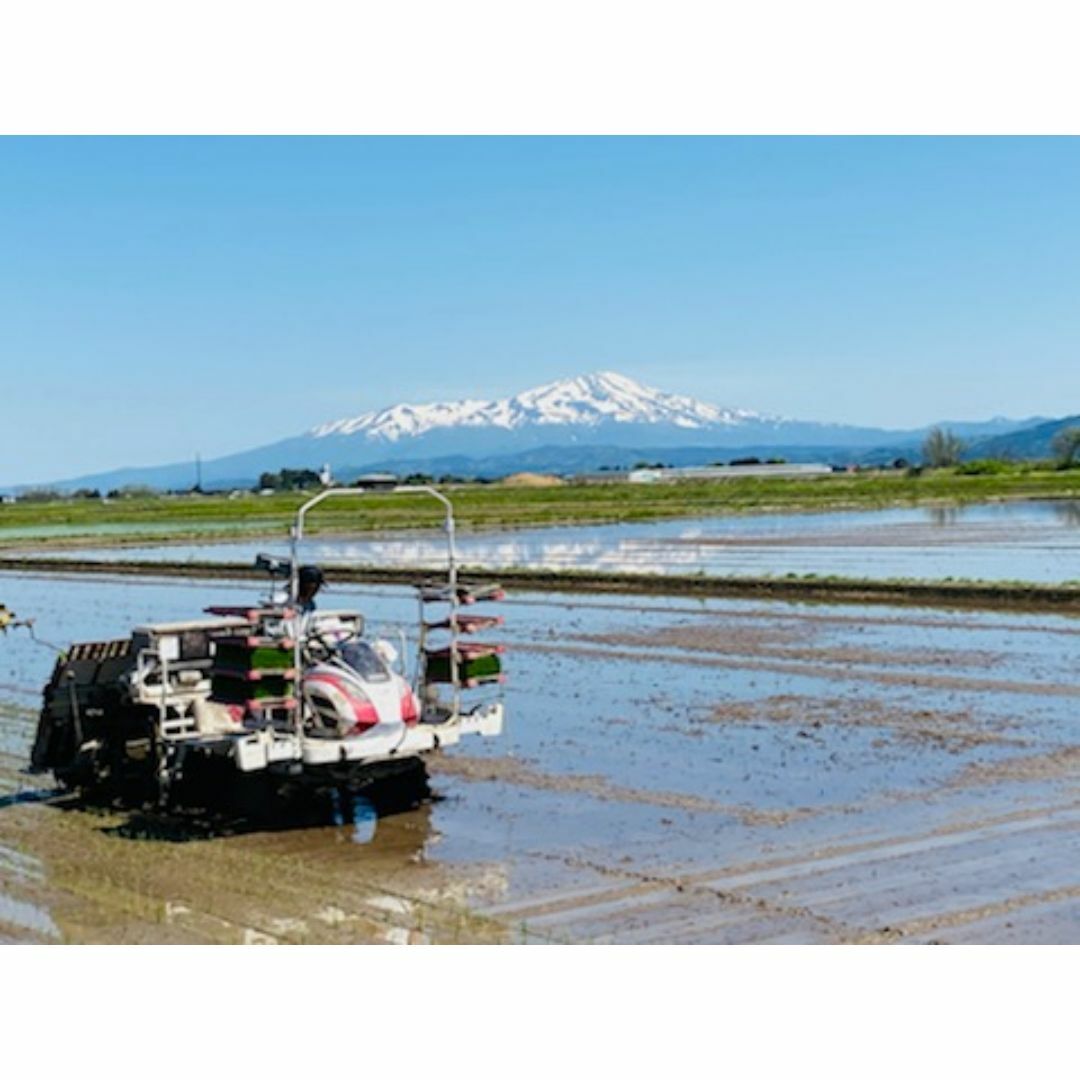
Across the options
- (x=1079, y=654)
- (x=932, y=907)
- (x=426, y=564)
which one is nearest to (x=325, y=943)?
(x=932, y=907)

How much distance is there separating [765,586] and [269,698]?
707 inches

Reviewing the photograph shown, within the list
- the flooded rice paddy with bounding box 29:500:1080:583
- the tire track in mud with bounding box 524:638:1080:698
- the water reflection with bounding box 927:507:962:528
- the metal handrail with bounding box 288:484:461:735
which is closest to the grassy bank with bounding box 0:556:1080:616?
the flooded rice paddy with bounding box 29:500:1080:583

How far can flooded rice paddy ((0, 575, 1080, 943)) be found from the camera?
8.37 m

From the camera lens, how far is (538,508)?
68.1 meters

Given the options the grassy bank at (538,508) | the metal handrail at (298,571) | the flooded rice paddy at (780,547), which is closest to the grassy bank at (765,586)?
the flooded rice paddy at (780,547)

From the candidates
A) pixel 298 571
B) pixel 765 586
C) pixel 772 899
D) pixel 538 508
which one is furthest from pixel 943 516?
pixel 772 899

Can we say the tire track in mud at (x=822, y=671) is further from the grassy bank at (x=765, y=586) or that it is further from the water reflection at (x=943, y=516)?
the water reflection at (x=943, y=516)

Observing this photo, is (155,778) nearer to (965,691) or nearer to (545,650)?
(965,691)

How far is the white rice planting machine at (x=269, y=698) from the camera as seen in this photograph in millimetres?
10281

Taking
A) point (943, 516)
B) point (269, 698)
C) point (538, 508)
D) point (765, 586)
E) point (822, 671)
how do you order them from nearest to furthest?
point (269, 698)
point (822, 671)
point (765, 586)
point (943, 516)
point (538, 508)

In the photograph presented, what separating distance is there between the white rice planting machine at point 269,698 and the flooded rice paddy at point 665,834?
44 cm

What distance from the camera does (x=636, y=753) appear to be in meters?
13.2

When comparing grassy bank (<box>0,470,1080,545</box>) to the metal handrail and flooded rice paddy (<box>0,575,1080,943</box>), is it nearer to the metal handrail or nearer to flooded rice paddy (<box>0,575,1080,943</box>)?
flooded rice paddy (<box>0,575,1080,943</box>)

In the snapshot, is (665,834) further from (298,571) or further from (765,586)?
(765,586)
